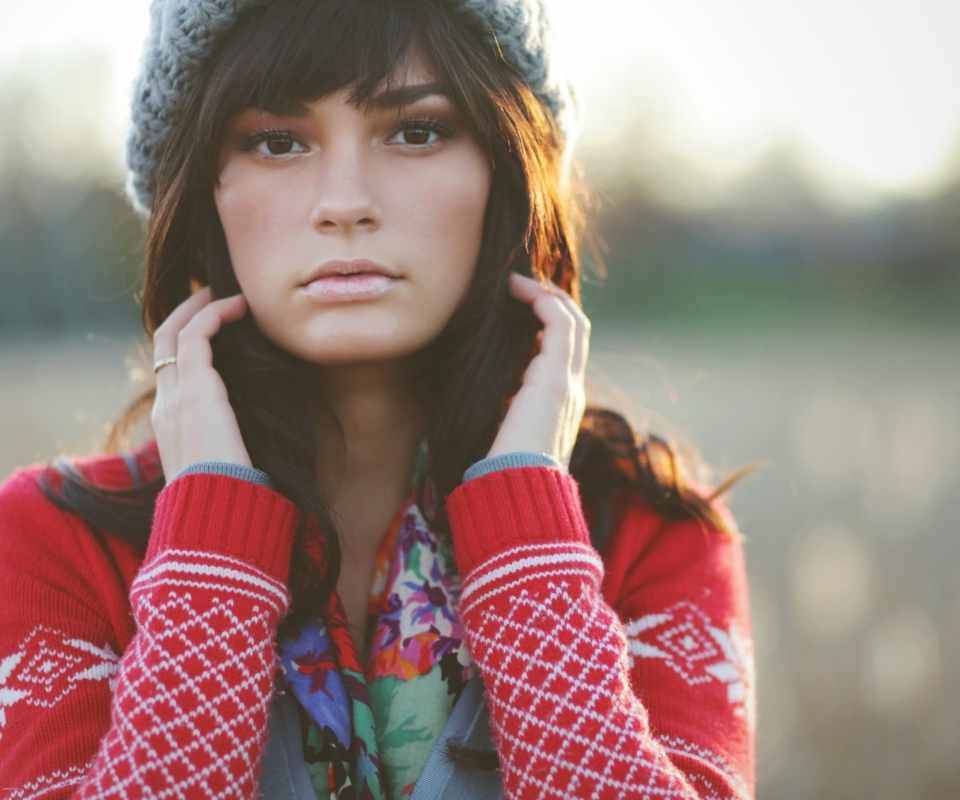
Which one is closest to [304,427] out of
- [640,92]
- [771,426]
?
[771,426]

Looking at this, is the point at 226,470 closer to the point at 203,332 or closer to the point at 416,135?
the point at 203,332

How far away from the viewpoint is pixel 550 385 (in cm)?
174

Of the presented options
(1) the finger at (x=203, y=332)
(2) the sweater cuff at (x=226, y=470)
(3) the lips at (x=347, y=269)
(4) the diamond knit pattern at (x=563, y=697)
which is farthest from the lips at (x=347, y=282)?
(4) the diamond knit pattern at (x=563, y=697)

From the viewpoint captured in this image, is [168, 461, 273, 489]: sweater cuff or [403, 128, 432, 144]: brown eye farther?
[403, 128, 432, 144]: brown eye

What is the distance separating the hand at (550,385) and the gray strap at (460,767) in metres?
0.48

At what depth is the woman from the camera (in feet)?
4.33

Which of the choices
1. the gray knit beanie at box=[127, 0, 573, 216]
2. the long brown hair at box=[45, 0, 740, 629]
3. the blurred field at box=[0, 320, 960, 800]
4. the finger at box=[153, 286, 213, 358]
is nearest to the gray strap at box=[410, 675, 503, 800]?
the long brown hair at box=[45, 0, 740, 629]

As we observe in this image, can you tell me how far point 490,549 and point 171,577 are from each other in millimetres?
550

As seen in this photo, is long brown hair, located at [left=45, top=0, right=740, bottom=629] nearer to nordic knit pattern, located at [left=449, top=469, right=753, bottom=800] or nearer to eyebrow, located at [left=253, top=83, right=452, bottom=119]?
eyebrow, located at [left=253, top=83, right=452, bottom=119]

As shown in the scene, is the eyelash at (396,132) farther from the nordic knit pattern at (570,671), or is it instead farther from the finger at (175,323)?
the nordic knit pattern at (570,671)

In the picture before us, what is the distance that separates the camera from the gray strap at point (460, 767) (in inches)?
56.0

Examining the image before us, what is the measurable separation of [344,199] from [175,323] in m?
0.54

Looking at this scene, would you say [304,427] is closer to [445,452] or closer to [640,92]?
[445,452]

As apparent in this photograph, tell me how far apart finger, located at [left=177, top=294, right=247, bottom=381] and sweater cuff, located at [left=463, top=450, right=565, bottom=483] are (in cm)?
62
